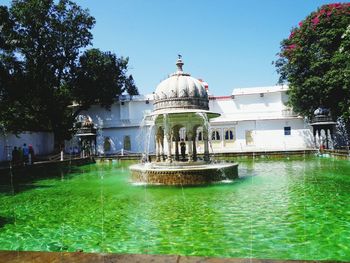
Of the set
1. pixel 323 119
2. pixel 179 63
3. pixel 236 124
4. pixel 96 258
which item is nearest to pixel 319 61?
pixel 323 119

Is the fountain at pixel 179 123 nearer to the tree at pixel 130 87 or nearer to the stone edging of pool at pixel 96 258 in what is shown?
the stone edging of pool at pixel 96 258

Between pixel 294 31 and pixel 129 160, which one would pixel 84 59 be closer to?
pixel 129 160

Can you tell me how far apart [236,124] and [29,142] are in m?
21.4

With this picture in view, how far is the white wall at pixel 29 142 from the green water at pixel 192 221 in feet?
48.5

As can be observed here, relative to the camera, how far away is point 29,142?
30531mm

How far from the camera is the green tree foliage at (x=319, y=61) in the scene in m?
26.0

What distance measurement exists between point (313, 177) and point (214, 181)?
429 centimetres

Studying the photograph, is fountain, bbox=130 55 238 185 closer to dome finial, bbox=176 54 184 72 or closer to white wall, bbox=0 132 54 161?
dome finial, bbox=176 54 184 72

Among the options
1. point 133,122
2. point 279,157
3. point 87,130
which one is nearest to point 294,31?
point 279,157

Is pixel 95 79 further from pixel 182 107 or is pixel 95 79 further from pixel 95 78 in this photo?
pixel 182 107

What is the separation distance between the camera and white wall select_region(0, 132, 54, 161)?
2486cm

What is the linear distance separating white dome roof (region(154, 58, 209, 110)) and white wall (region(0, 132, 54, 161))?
52.3ft

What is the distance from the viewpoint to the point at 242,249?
5195 millimetres

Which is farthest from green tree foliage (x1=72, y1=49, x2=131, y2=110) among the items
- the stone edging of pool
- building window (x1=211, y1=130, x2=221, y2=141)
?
the stone edging of pool
